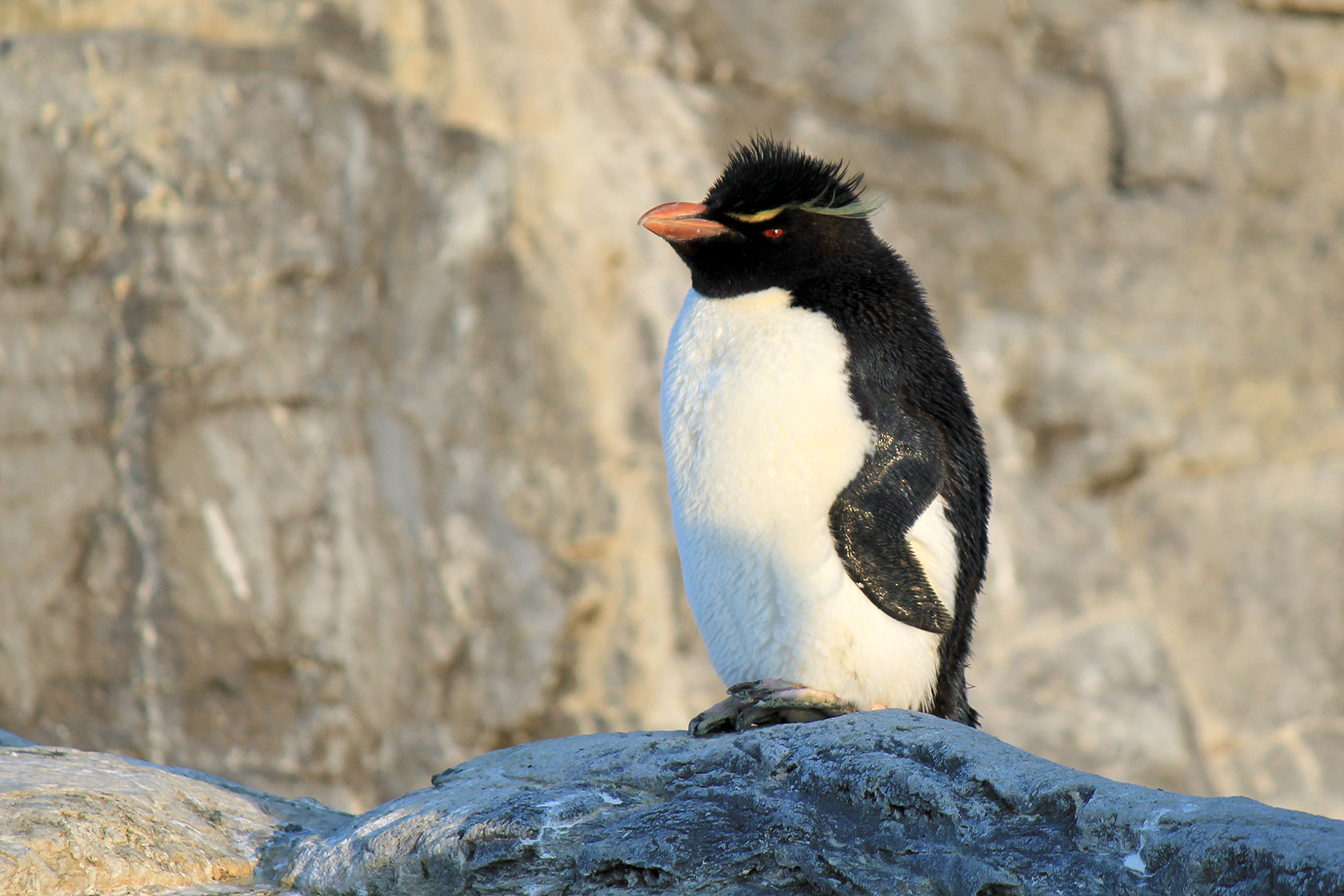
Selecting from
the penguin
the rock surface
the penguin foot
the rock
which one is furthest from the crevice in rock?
the penguin foot

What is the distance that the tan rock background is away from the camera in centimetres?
500

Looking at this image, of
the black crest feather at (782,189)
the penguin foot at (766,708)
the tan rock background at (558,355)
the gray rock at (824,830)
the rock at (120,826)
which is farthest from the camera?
the tan rock background at (558,355)

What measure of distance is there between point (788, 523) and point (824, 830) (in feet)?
2.02

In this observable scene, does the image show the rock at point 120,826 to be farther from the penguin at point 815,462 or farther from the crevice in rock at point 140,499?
the crevice in rock at point 140,499

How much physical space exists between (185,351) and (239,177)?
74cm

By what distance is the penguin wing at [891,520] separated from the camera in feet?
6.69

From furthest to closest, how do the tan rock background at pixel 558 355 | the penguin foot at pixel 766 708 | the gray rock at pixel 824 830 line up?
1. the tan rock background at pixel 558 355
2. the penguin foot at pixel 766 708
3. the gray rock at pixel 824 830

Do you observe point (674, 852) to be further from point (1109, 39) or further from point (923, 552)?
point (1109, 39)

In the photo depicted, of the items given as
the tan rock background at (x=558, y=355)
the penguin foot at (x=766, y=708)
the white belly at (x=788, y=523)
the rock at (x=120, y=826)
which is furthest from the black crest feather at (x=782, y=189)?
the tan rock background at (x=558, y=355)

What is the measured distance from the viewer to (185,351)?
16.4ft

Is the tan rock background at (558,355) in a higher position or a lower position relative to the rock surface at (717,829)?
higher

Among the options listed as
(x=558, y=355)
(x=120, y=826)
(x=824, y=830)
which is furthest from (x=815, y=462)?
(x=558, y=355)

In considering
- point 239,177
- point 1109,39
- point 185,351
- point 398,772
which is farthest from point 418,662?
point 1109,39

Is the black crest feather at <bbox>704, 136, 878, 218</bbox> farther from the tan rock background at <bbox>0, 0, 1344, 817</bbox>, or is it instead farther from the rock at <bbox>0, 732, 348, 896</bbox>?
the tan rock background at <bbox>0, 0, 1344, 817</bbox>
